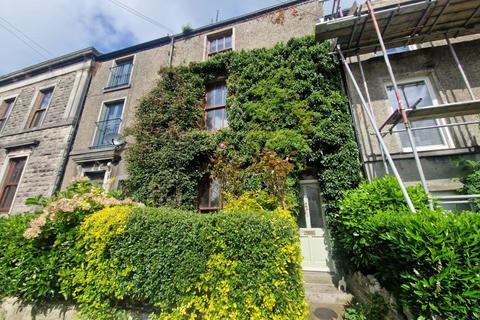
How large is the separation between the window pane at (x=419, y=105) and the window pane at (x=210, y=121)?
19.3ft

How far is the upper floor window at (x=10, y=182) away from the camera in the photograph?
868 centimetres

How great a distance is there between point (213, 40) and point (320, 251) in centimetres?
962

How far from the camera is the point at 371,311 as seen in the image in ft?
10.7

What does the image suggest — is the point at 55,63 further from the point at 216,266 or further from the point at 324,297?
the point at 324,297

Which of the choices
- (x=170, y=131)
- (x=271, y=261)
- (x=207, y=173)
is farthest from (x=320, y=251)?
(x=170, y=131)

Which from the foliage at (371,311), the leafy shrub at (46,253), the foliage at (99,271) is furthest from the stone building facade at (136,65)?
the foliage at (371,311)

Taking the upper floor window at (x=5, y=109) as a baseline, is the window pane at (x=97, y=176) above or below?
below

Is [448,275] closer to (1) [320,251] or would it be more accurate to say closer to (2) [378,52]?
(1) [320,251]

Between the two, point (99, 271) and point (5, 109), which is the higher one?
point (5, 109)

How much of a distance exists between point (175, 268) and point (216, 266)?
0.62m

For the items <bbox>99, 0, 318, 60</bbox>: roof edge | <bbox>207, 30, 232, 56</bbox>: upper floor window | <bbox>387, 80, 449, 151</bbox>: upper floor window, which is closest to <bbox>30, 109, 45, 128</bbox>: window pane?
<bbox>99, 0, 318, 60</bbox>: roof edge

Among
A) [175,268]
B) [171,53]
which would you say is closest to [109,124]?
[171,53]

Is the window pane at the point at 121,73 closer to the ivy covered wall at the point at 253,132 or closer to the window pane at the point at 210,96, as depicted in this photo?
the ivy covered wall at the point at 253,132

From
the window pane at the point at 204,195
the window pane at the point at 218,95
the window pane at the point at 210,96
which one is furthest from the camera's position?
the window pane at the point at 210,96
